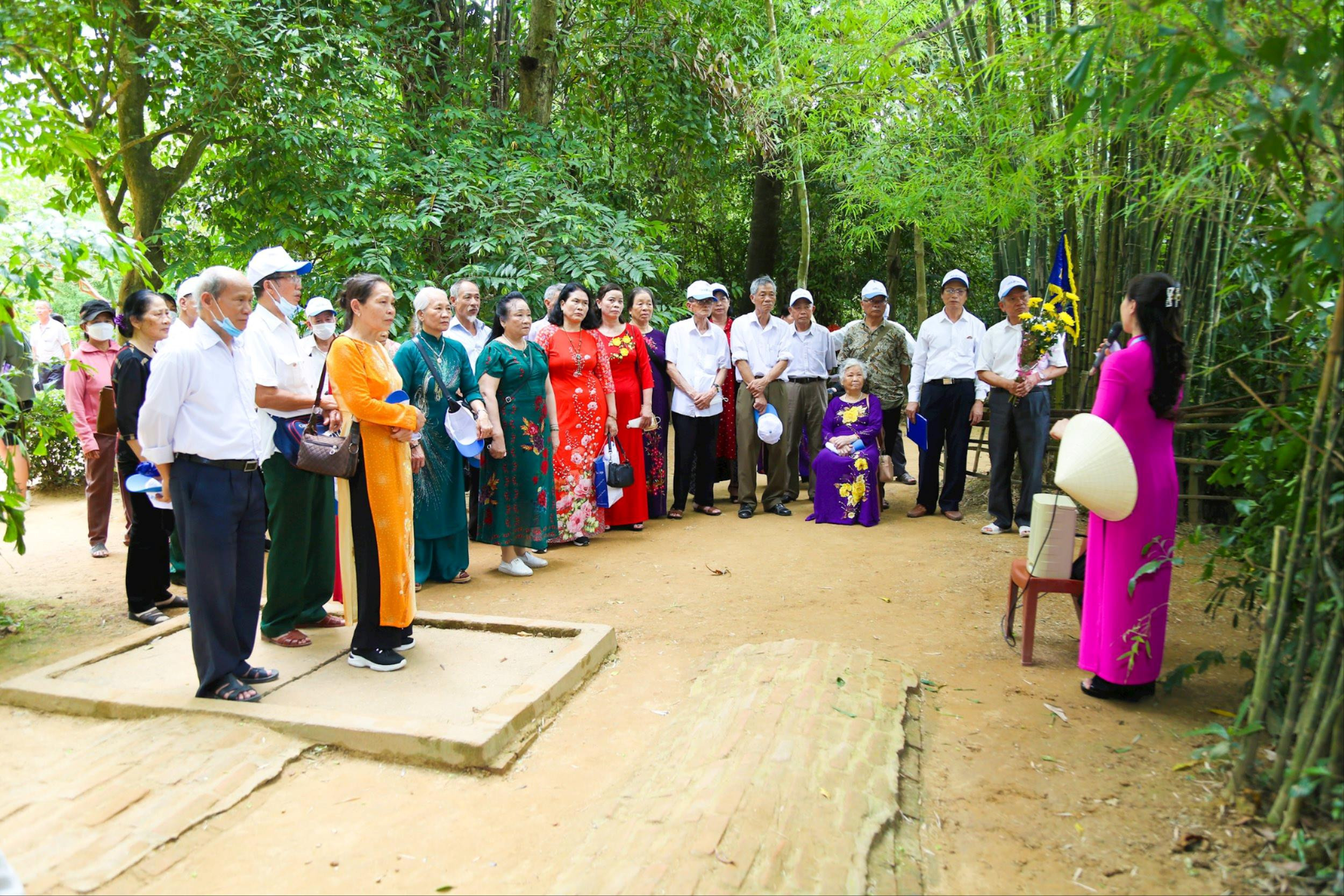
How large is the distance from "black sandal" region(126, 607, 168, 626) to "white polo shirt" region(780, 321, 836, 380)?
4432 millimetres

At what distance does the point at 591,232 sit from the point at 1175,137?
13.6ft

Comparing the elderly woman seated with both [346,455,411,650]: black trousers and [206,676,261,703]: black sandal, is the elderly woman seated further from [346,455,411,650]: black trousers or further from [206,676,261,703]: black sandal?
[206,676,261,703]: black sandal

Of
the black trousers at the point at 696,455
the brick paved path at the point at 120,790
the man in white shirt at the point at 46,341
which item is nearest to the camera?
the brick paved path at the point at 120,790

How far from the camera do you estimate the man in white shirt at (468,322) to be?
5520 mm

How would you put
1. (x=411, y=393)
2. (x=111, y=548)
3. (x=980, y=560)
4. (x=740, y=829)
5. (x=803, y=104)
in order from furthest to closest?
(x=803, y=104) → (x=111, y=548) → (x=980, y=560) → (x=411, y=393) → (x=740, y=829)

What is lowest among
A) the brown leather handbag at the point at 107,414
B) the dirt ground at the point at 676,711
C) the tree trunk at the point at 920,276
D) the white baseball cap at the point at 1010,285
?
the dirt ground at the point at 676,711

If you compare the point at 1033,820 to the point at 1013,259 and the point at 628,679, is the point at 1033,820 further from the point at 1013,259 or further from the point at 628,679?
the point at 1013,259

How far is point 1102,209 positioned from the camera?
5.76m

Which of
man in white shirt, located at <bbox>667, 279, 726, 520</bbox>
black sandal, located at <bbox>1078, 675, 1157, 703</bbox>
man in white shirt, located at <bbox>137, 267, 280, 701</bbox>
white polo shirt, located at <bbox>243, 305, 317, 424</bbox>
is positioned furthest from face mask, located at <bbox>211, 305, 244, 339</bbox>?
man in white shirt, located at <bbox>667, 279, 726, 520</bbox>

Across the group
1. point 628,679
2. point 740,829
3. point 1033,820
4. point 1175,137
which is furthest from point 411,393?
point 1175,137

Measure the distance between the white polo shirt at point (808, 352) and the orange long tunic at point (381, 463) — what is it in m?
3.96

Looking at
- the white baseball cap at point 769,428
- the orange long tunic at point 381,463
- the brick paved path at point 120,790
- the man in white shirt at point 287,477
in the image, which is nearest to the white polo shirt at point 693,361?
the white baseball cap at point 769,428

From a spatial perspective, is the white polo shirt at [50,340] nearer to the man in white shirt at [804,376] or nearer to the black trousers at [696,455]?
Answer: the black trousers at [696,455]

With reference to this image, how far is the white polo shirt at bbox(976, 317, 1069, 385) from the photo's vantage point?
6211 millimetres
